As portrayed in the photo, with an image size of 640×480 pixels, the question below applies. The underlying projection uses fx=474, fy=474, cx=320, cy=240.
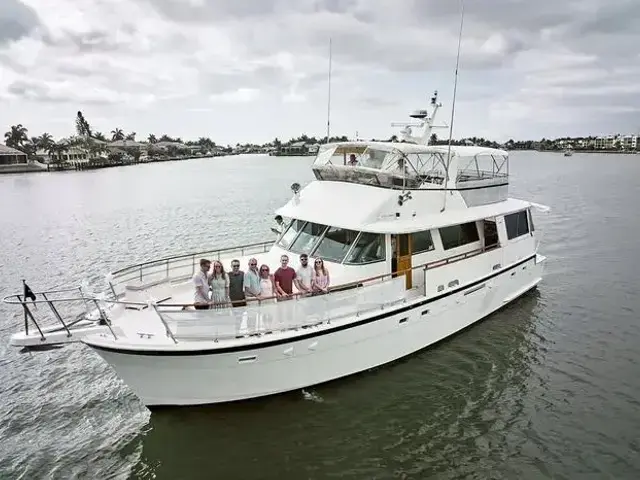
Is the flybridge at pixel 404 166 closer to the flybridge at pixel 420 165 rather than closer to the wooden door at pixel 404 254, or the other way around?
the flybridge at pixel 420 165

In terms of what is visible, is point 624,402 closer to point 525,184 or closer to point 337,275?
point 337,275

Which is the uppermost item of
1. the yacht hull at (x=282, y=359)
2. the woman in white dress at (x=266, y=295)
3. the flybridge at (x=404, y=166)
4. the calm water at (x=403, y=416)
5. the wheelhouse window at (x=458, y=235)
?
the flybridge at (x=404, y=166)

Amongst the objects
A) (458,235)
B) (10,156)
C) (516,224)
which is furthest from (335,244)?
(10,156)

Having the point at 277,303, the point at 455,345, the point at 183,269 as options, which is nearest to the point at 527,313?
the point at 455,345

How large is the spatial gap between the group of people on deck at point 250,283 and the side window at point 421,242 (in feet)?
9.18

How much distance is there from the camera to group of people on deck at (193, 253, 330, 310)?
27.5ft

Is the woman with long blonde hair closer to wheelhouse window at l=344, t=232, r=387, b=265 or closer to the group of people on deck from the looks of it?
the group of people on deck

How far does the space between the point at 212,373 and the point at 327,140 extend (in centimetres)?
831

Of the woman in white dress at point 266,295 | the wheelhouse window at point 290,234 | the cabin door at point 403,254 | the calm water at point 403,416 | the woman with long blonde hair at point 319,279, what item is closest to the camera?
the calm water at point 403,416

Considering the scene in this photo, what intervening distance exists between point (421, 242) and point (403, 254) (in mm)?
679

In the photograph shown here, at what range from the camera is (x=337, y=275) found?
10.1 meters

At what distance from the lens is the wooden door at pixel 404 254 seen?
35.0 ft

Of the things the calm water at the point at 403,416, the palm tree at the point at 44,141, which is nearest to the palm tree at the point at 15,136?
the palm tree at the point at 44,141

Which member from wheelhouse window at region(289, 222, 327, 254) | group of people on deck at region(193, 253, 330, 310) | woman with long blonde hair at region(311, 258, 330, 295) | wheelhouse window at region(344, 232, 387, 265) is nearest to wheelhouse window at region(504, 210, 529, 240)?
wheelhouse window at region(344, 232, 387, 265)
